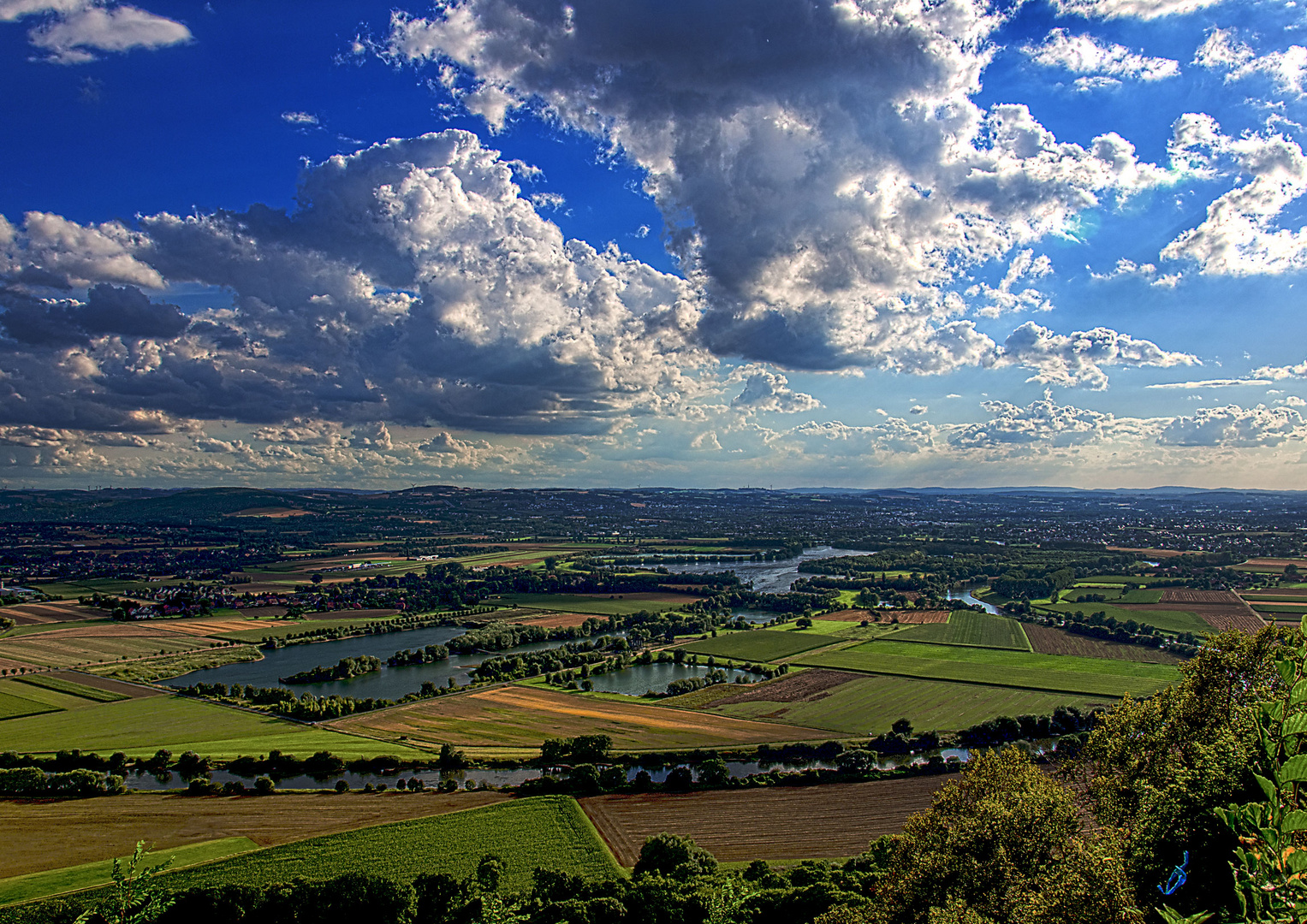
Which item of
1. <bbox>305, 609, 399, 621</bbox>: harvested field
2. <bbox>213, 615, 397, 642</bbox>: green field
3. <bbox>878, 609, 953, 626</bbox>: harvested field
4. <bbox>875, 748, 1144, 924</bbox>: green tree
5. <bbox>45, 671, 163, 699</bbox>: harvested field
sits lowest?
<bbox>305, 609, 399, 621</bbox>: harvested field

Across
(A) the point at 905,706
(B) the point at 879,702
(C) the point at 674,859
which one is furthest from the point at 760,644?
(C) the point at 674,859

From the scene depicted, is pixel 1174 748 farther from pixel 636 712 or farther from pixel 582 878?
pixel 636 712

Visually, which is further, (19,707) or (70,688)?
(70,688)

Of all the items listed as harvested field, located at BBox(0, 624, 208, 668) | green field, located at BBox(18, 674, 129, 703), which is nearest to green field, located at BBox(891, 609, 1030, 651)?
green field, located at BBox(18, 674, 129, 703)

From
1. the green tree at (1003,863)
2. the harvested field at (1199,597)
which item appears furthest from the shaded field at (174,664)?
the harvested field at (1199,597)

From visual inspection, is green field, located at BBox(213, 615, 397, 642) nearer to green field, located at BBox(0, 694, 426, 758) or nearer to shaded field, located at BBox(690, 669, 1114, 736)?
green field, located at BBox(0, 694, 426, 758)

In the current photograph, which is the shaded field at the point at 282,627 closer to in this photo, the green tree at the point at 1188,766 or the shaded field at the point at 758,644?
the shaded field at the point at 758,644

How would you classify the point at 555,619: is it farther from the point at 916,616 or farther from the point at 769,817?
the point at 769,817
